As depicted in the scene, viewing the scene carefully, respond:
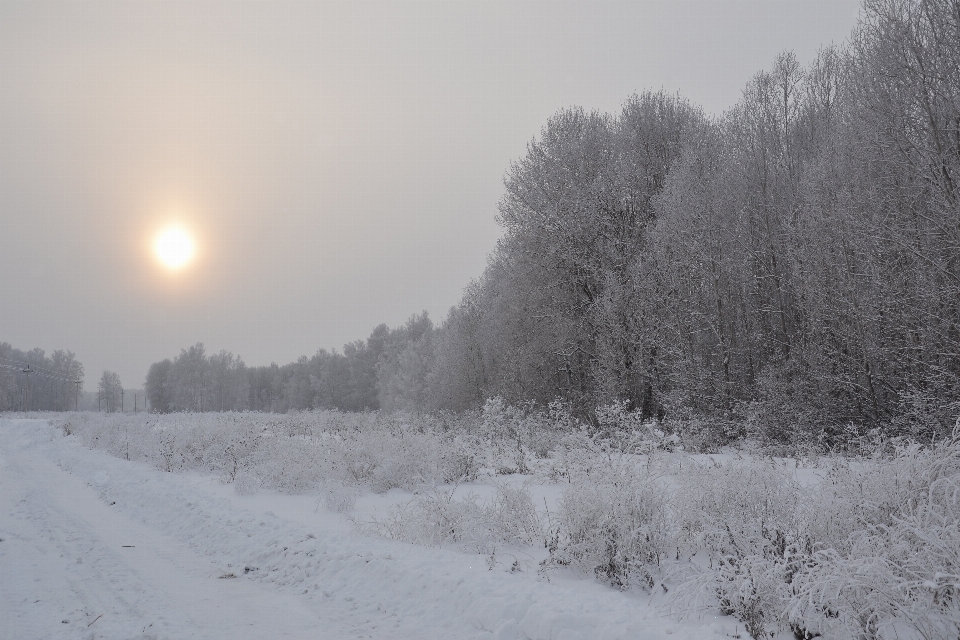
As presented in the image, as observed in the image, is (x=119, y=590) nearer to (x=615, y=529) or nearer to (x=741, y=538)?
(x=615, y=529)

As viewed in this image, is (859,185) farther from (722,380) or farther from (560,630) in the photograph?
(560,630)

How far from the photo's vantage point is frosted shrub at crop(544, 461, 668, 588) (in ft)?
17.9

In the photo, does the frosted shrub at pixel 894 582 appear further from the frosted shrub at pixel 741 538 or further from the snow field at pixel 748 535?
the frosted shrub at pixel 741 538

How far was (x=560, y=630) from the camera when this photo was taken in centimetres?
432

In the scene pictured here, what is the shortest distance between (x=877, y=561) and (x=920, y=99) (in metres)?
11.7

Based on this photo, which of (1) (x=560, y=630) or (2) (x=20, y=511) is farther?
(2) (x=20, y=511)

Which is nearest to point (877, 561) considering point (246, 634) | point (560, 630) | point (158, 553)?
point (560, 630)

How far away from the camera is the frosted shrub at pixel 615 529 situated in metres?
5.45

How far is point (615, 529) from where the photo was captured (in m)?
5.65

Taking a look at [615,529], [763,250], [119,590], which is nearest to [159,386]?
[763,250]

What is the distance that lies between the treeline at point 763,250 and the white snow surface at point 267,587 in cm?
932

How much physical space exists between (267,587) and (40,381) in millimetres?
134789

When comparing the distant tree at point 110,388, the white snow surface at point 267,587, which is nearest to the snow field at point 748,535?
the white snow surface at point 267,587

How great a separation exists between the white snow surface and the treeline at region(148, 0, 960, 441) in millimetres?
9318
